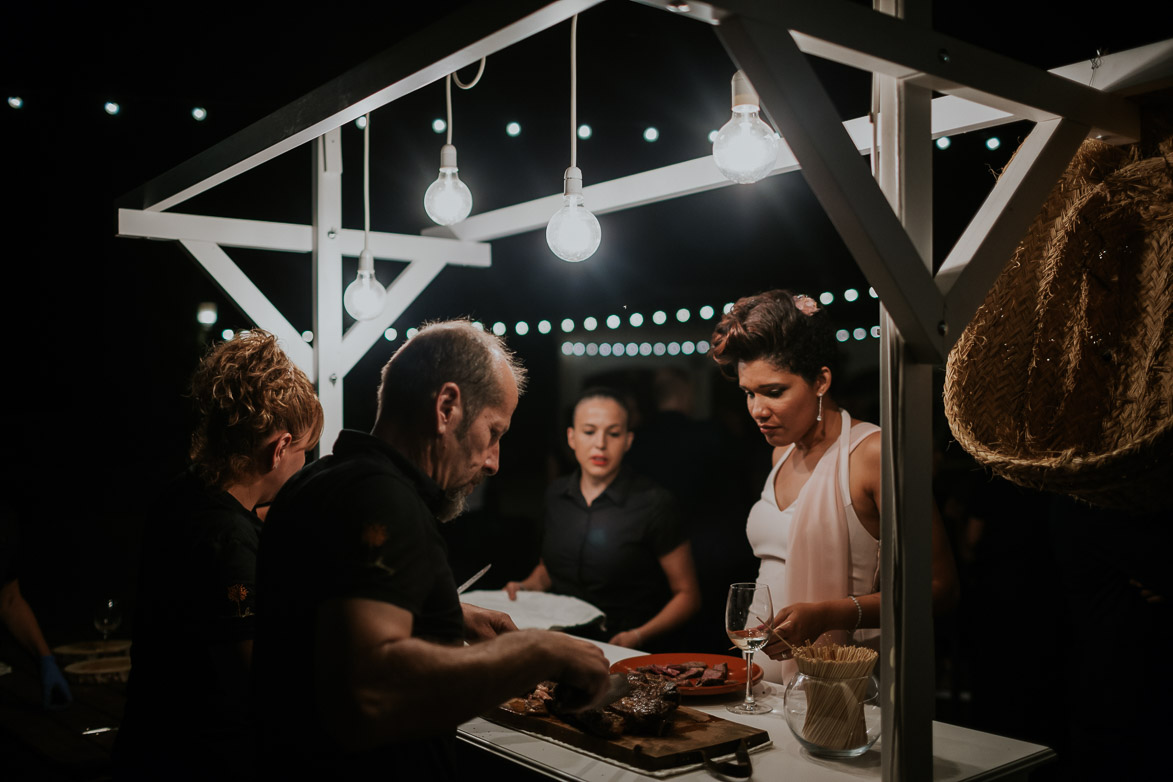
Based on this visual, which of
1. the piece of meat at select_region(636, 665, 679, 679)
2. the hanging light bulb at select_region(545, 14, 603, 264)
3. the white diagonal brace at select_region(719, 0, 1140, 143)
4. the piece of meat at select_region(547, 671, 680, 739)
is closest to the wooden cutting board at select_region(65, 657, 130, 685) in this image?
the piece of meat at select_region(636, 665, 679, 679)

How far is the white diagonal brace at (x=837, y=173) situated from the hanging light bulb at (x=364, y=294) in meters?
1.90

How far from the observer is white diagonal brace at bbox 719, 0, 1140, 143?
4.52ft

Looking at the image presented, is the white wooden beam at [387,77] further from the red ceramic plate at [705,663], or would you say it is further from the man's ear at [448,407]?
the red ceramic plate at [705,663]

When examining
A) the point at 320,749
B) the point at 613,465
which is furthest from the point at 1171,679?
the point at 320,749

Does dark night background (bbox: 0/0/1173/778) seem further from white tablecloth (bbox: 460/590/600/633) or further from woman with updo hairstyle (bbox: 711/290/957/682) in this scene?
woman with updo hairstyle (bbox: 711/290/957/682)

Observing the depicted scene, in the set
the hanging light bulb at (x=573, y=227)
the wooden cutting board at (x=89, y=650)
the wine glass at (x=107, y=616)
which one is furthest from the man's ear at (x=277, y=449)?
the wooden cutting board at (x=89, y=650)

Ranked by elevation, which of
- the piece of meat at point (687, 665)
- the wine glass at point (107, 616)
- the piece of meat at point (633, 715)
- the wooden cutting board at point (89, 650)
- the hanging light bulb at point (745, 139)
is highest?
the hanging light bulb at point (745, 139)

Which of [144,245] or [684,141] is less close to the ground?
[684,141]

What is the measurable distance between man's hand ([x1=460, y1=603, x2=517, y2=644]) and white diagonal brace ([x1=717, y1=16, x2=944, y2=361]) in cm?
106

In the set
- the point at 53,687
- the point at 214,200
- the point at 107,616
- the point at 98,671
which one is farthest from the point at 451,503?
the point at 214,200

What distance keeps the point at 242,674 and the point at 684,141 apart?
387cm

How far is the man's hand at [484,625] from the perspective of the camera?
1.98m

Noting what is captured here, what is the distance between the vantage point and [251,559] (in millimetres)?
1954

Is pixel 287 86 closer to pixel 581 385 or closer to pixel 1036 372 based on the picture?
pixel 581 385
